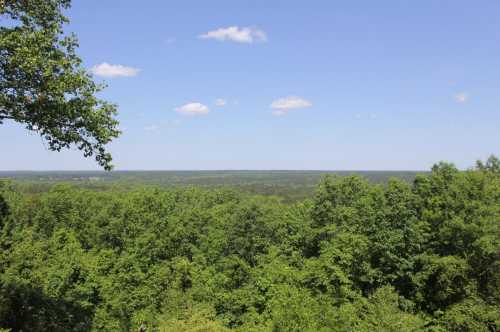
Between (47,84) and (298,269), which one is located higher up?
(47,84)

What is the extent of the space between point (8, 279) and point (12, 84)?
855 inches

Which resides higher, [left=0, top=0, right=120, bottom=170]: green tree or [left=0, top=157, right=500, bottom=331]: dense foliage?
[left=0, top=0, right=120, bottom=170]: green tree

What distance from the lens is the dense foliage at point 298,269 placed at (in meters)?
29.7

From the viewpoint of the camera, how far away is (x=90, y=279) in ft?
111

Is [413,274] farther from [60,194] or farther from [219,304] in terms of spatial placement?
[60,194]

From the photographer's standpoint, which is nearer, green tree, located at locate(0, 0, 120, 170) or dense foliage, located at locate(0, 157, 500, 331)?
green tree, located at locate(0, 0, 120, 170)

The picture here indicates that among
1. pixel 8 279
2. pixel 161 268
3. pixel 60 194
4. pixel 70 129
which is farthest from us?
pixel 60 194

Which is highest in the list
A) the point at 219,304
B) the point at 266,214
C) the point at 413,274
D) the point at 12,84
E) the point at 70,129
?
the point at 12,84

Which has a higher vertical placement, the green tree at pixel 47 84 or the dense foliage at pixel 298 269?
the green tree at pixel 47 84

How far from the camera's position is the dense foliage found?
97.5 ft

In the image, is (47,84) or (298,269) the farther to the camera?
(298,269)

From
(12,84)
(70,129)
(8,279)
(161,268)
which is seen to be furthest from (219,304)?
(12,84)

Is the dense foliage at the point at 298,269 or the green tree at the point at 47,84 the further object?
the dense foliage at the point at 298,269

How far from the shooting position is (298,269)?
36.8 m
